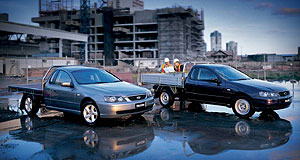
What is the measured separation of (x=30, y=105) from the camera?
33.3 feet

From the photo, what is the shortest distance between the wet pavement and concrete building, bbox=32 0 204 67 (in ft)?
236

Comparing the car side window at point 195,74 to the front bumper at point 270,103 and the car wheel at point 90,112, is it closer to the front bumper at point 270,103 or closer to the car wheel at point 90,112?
the front bumper at point 270,103

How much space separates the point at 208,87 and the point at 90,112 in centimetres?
422

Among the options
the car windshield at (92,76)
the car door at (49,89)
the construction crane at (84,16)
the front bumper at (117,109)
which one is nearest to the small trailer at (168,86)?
the car windshield at (92,76)

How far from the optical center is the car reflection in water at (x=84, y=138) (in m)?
5.50

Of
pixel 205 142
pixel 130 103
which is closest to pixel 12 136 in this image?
pixel 130 103

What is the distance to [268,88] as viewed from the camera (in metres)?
8.91

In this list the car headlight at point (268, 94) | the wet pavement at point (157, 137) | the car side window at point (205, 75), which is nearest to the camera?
the wet pavement at point (157, 137)

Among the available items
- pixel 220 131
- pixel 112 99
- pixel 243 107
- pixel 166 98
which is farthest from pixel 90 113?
pixel 243 107

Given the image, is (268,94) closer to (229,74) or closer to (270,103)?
(270,103)

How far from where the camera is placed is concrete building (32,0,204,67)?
8325cm

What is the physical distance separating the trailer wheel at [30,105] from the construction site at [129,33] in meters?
68.6

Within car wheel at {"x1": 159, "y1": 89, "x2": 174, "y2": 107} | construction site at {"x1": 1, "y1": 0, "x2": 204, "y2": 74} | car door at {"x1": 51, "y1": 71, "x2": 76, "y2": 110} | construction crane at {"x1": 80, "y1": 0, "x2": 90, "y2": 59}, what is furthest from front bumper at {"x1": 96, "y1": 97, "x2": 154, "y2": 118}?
construction crane at {"x1": 80, "y1": 0, "x2": 90, "y2": 59}

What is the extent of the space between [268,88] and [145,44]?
83916mm
